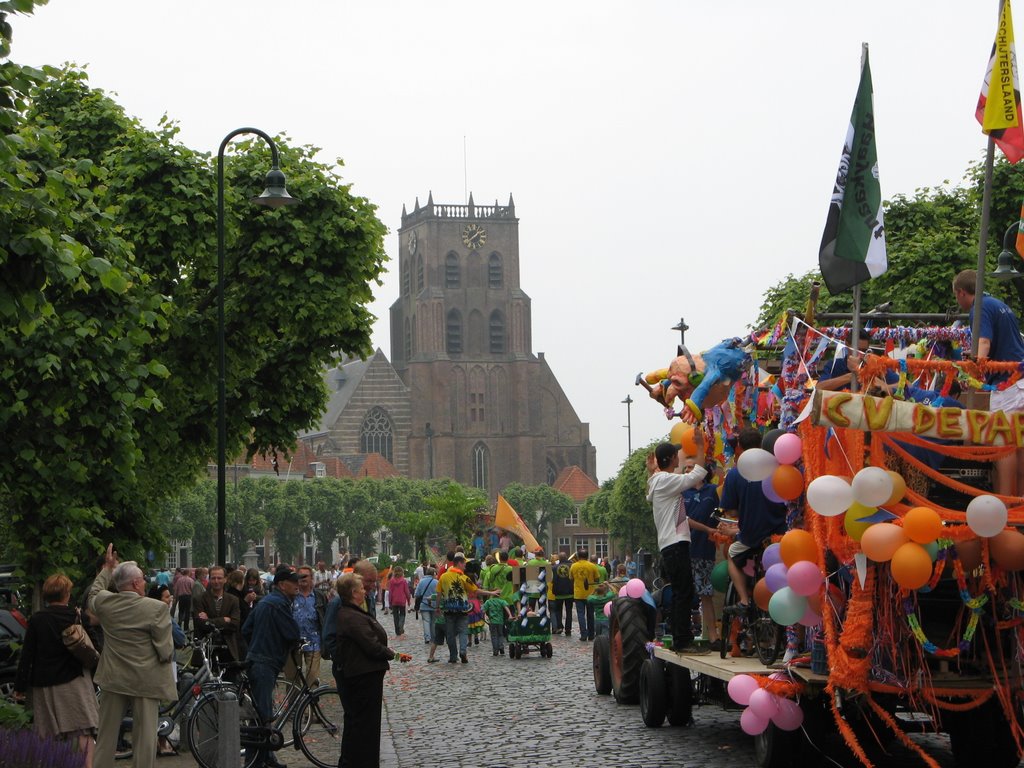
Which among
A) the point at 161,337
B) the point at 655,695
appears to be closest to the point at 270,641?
the point at 655,695

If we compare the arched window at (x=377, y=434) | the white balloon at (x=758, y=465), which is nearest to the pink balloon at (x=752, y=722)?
the white balloon at (x=758, y=465)

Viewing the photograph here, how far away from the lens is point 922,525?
9797 millimetres

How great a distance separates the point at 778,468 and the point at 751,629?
1.84m

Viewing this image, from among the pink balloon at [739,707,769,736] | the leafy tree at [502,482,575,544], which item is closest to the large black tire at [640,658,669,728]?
the pink balloon at [739,707,769,736]

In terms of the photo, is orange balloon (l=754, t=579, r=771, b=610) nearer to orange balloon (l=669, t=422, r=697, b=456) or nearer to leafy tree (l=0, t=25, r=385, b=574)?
orange balloon (l=669, t=422, r=697, b=456)

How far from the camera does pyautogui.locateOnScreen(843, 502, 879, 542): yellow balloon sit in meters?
10.1

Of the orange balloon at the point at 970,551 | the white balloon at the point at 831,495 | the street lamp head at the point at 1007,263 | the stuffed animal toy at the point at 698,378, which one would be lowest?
the orange balloon at the point at 970,551

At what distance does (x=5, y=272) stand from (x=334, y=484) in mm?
103822

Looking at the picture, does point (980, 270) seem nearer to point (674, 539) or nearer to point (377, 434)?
point (674, 539)

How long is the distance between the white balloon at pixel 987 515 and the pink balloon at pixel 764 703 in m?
1.93

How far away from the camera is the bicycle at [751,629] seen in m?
11.8

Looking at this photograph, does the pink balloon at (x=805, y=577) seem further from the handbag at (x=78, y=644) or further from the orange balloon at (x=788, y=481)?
the handbag at (x=78, y=644)

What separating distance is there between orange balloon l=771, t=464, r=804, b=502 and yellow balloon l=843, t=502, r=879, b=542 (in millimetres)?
779

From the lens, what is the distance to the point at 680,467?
47.0 feet
